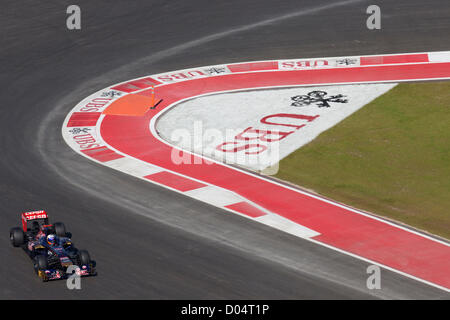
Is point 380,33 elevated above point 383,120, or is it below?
above

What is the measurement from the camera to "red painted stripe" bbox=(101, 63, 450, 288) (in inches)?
1177

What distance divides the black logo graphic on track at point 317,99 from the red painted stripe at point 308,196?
1572 millimetres

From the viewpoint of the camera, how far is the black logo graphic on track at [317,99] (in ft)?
139

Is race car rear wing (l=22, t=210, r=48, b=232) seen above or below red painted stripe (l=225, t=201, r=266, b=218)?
above

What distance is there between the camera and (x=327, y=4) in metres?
53.0

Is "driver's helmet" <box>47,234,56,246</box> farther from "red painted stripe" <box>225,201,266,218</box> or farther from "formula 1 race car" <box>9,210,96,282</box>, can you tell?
"red painted stripe" <box>225,201,266,218</box>

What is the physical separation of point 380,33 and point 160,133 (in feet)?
51.5

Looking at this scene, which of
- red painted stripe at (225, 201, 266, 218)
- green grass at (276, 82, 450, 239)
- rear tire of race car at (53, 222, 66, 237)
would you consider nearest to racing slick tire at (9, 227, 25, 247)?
rear tire of race car at (53, 222, 66, 237)

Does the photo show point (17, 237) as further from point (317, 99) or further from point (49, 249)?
point (317, 99)

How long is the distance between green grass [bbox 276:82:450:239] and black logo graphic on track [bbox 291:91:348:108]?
4.98 ft

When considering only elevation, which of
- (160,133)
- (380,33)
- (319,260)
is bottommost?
(319,260)

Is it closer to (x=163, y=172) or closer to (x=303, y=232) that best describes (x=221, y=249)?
(x=303, y=232)

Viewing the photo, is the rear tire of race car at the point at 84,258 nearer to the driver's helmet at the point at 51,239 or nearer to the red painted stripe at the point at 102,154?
the driver's helmet at the point at 51,239

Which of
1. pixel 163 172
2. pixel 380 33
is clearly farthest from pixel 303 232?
pixel 380 33
